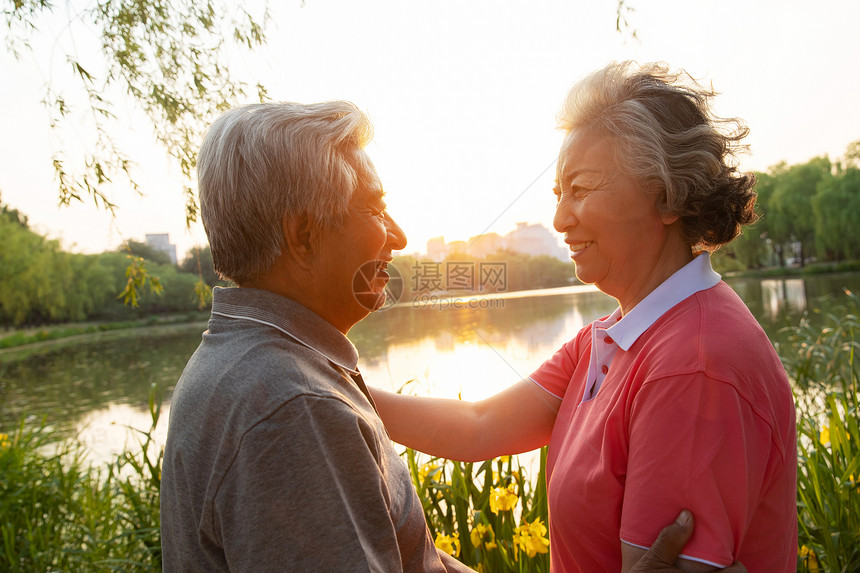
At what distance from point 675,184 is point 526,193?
1.48 feet

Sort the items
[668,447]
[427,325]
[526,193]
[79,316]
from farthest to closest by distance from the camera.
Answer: [79,316] → [427,325] → [526,193] → [668,447]

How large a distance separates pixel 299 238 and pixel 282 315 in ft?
0.48

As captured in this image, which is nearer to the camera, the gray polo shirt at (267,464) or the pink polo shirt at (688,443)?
the gray polo shirt at (267,464)

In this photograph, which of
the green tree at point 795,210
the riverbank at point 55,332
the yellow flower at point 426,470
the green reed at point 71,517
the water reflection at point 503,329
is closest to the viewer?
the water reflection at point 503,329

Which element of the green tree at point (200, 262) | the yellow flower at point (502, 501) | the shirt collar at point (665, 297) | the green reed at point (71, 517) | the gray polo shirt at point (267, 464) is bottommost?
the green reed at point (71, 517)

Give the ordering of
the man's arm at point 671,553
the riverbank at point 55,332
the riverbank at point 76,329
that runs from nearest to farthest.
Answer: the man's arm at point 671,553, the riverbank at point 76,329, the riverbank at point 55,332

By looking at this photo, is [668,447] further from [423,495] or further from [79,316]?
[79,316]

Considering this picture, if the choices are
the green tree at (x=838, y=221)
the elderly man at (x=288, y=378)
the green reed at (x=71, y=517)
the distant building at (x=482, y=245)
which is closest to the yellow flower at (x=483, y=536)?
the elderly man at (x=288, y=378)

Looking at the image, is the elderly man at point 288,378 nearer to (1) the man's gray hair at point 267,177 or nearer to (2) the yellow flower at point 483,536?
(1) the man's gray hair at point 267,177

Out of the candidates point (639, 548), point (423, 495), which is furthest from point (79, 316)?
point (639, 548)

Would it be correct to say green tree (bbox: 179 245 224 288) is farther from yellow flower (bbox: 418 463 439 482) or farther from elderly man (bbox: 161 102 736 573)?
elderly man (bbox: 161 102 736 573)

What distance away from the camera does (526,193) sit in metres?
1.52

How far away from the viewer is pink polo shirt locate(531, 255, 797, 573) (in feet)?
2.91

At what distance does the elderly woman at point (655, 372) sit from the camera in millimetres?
900
